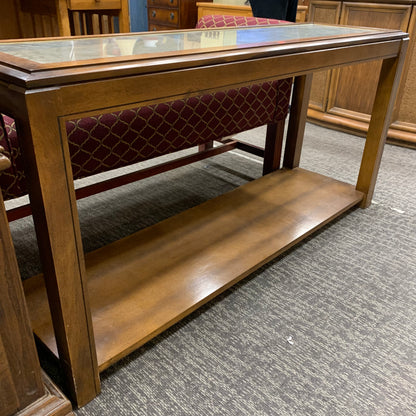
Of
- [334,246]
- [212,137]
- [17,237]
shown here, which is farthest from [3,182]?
[334,246]

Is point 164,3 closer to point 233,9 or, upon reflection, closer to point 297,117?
point 233,9

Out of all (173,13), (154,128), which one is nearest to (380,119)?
(154,128)

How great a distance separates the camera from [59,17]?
223 centimetres

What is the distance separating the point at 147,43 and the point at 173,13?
2897mm

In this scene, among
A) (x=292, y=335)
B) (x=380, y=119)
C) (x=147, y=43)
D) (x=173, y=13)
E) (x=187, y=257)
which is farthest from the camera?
(x=173, y=13)

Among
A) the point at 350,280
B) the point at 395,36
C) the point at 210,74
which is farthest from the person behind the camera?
the point at 395,36

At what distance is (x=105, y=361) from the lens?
0.95 m

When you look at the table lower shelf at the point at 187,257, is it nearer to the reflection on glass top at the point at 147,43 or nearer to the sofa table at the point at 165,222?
the sofa table at the point at 165,222

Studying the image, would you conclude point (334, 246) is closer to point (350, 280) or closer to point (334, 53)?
point (350, 280)

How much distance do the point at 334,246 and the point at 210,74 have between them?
0.93 m

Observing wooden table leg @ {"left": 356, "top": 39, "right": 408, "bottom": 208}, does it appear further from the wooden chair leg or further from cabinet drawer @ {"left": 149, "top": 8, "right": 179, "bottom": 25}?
cabinet drawer @ {"left": 149, "top": 8, "right": 179, "bottom": 25}

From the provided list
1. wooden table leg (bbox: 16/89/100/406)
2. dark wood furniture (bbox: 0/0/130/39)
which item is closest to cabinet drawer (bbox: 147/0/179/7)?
dark wood furniture (bbox: 0/0/130/39)

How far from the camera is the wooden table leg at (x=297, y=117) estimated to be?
1.84 metres

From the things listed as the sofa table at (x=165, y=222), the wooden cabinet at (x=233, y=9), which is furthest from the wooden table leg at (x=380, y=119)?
the wooden cabinet at (x=233, y=9)
